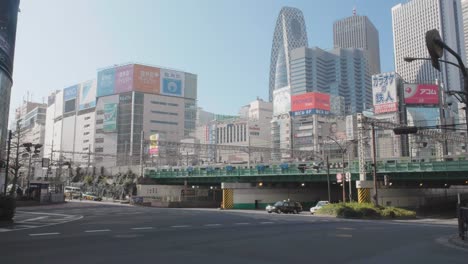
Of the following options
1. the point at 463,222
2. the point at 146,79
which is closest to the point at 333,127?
the point at 146,79

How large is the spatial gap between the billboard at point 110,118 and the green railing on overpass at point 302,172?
261ft

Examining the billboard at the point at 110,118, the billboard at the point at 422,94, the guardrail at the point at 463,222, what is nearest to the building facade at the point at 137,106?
the billboard at the point at 110,118

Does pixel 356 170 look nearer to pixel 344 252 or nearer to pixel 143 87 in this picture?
pixel 344 252

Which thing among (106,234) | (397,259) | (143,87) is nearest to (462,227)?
(397,259)

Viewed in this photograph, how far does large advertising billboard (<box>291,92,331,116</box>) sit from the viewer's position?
167875 millimetres

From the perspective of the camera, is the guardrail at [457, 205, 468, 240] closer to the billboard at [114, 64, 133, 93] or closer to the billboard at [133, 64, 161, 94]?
the billboard at [133, 64, 161, 94]

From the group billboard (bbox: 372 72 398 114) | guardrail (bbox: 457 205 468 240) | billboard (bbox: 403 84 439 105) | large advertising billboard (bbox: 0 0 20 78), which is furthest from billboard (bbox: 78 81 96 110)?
guardrail (bbox: 457 205 468 240)

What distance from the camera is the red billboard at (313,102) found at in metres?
168

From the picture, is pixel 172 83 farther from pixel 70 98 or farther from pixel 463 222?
pixel 463 222

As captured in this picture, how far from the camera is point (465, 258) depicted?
13953 mm

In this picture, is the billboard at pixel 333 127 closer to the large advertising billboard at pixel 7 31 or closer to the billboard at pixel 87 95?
the billboard at pixel 87 95

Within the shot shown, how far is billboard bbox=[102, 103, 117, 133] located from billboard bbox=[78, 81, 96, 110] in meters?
10.9

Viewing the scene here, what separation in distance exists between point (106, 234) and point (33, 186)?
48.9 metres

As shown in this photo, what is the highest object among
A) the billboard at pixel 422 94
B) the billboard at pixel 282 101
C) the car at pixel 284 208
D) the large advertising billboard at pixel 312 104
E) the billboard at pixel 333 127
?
the billboard at pixel 282 101
